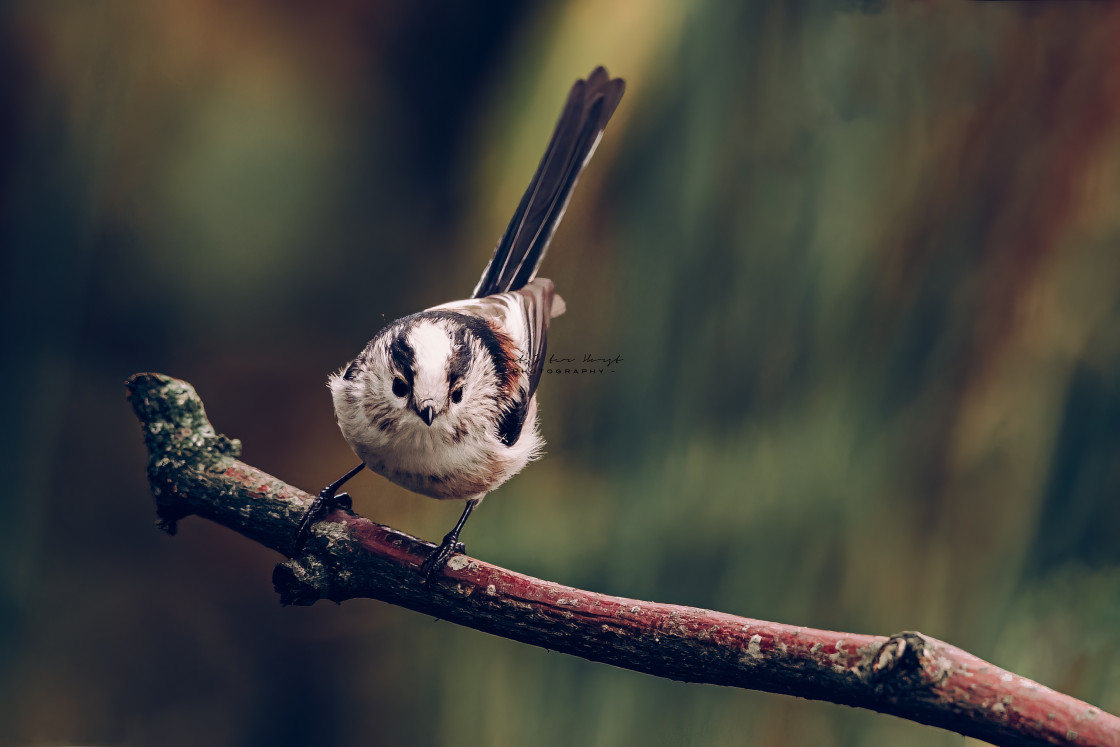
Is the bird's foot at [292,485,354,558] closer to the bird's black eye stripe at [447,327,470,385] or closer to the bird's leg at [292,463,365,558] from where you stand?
the bird's leg at [292,463,365,558]

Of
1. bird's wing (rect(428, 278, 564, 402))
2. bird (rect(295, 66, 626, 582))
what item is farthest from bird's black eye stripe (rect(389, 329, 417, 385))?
bird's wing (rect(428, 278, 564, 402))

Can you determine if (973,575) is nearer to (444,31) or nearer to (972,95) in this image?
(972,95)

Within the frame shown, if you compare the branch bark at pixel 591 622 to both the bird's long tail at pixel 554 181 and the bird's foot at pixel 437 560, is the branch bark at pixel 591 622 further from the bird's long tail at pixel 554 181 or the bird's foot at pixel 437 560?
the bird's long tail at pixel 554 181

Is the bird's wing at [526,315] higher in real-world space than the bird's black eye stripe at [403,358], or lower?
higher

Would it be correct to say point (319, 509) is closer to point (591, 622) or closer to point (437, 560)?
point (437, 560)

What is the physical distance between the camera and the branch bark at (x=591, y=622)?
0.69 m

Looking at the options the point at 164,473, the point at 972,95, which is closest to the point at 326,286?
the point at 164,473

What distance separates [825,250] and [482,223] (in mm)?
513

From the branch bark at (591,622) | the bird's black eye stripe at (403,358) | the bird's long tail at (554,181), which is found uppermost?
the bird's long tail at (554,181)

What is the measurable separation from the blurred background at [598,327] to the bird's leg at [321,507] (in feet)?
0.14

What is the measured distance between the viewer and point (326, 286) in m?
1.10

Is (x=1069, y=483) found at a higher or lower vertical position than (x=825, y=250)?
lower

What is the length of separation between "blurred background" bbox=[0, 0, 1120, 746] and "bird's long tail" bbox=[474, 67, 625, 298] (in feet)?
0.07

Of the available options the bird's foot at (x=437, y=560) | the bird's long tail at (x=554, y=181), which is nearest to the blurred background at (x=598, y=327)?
the bird's long tail at (x=554, y=181)
